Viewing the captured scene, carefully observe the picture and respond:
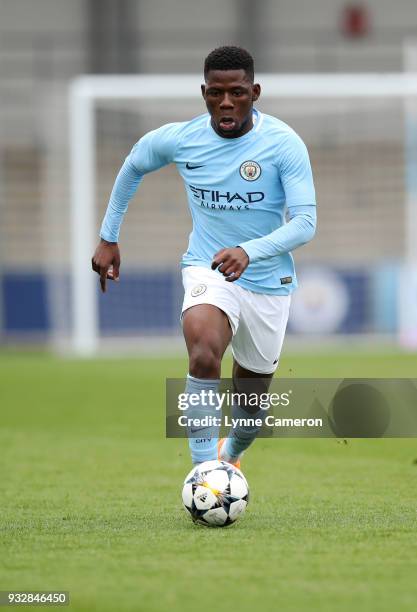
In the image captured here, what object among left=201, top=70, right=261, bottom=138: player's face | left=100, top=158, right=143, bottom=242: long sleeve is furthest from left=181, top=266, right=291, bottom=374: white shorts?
left=201, top=70, right=261, bottom=138: player's face

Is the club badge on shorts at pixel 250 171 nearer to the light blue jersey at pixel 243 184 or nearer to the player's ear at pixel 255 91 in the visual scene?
the light blue jersey at pixel 243 184

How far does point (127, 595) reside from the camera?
4.37m

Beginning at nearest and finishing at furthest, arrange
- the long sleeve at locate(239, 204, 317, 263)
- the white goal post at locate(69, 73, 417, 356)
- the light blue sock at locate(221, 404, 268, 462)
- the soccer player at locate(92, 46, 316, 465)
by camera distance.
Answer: the long sleeve at locate(239, 204, 317, 263), the soccer player at locate(92, 46, 316, 465), the light blue sock at locate(221, 404, 268, 462), the white goal post at locate(69, 73, 417, 356)

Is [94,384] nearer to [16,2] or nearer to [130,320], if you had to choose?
[130,320]

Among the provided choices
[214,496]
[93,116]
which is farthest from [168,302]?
[214,496]

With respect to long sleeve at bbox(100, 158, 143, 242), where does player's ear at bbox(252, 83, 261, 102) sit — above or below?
above

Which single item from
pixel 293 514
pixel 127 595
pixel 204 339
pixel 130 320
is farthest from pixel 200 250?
pixel 130 320

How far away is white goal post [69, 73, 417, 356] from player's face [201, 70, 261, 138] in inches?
495

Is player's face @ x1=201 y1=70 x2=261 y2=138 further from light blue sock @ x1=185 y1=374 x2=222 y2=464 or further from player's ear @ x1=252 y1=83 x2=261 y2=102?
light blue sock @ x1=185 y1=374 x2=222 y2=464

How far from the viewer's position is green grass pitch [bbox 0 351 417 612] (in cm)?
443

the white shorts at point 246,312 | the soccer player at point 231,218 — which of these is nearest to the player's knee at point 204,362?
the soccer player at point 231,218

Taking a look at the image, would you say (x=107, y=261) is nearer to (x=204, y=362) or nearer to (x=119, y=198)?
(x=119, y=198)

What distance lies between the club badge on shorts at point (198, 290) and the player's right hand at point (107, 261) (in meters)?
0.55

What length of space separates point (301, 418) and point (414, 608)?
108 inches
